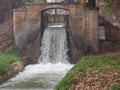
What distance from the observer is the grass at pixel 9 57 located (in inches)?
938

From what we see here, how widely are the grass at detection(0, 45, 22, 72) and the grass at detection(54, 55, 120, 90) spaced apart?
16.8ft

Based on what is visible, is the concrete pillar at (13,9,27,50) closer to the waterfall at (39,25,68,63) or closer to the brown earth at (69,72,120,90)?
the waterfall at (39,25,68,63)

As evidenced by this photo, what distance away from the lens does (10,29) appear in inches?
1337

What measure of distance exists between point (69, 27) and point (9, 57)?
5444mm

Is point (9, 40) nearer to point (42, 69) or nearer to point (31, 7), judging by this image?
point (31, 7)

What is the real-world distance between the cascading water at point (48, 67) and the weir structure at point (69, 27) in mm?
588

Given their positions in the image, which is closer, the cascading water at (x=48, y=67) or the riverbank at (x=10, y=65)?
the cascading water at (x=48, y=67)

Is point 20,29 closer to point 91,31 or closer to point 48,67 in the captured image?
point 48,67

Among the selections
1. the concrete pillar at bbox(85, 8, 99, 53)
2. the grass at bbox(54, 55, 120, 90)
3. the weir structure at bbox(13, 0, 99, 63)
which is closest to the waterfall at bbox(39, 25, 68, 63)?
the weir structure at bbox(13, 0, 99, 63)

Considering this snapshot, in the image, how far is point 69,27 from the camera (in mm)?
30141

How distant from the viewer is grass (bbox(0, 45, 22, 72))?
23831 mm

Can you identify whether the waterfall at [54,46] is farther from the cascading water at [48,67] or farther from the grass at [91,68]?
the grass at [91,68]

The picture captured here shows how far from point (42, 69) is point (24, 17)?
558 cm

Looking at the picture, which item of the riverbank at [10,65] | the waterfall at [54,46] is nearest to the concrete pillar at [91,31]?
the waterfall at [54,46]
